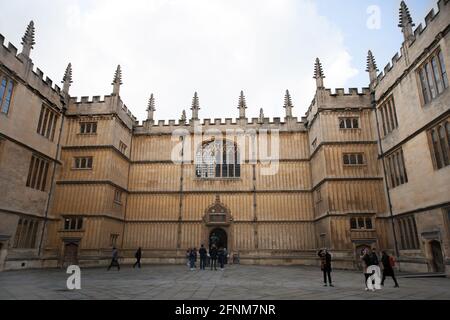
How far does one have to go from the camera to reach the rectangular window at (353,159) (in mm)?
21578

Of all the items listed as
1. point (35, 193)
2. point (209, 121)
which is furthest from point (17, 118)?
point (209, 121)

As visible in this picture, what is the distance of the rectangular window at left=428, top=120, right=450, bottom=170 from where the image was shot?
562 inches

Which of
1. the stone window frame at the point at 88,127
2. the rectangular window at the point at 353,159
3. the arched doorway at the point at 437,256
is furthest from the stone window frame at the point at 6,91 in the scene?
the arched doorway at the point at 437,256

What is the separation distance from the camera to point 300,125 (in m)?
26.6

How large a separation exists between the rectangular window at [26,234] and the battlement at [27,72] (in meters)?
9.14

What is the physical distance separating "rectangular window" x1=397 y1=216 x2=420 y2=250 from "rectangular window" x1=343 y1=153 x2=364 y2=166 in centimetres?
491

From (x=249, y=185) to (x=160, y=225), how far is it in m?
8.58

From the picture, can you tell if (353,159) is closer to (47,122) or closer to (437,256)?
(437,256)

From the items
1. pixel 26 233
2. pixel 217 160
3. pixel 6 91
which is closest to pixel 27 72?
pixel 6 91

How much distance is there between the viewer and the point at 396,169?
62.9 ft

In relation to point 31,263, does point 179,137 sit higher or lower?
higher

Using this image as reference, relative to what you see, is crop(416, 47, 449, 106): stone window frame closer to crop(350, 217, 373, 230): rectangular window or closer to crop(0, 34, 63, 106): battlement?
crop(350, 217, 373, 230): rectangular window

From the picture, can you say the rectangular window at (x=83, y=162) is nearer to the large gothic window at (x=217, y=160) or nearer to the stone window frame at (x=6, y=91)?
the stone window frame at (x=6, y=91)
